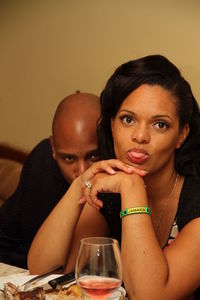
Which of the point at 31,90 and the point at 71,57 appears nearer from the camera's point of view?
the point at 71,57

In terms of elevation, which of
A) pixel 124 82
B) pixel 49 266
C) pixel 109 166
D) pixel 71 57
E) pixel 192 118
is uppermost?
pixel 71 57

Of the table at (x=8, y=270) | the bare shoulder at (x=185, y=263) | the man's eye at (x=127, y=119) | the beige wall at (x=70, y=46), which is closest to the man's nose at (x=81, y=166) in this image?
the man's eye at (x=127, y=119)

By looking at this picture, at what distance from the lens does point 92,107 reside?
216 centimetres

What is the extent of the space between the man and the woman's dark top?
0.65 ft

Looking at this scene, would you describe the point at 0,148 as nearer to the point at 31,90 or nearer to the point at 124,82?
the point at 31,90

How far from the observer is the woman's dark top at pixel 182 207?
1668 mm

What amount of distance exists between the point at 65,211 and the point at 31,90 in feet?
5.70

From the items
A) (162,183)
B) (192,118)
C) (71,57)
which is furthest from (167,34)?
(162,183)

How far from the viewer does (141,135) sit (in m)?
1.62

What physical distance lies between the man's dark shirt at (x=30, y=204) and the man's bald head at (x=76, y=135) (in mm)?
198

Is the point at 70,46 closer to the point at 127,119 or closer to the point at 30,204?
the point at 30,204

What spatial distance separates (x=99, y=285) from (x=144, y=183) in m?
0.74

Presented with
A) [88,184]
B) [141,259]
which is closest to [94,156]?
[88,184]

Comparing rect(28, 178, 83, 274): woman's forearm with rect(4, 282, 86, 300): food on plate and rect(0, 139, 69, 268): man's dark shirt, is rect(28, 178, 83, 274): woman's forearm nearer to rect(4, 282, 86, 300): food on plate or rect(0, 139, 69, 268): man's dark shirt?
rect(4, 282, 86, 300): food on plate
